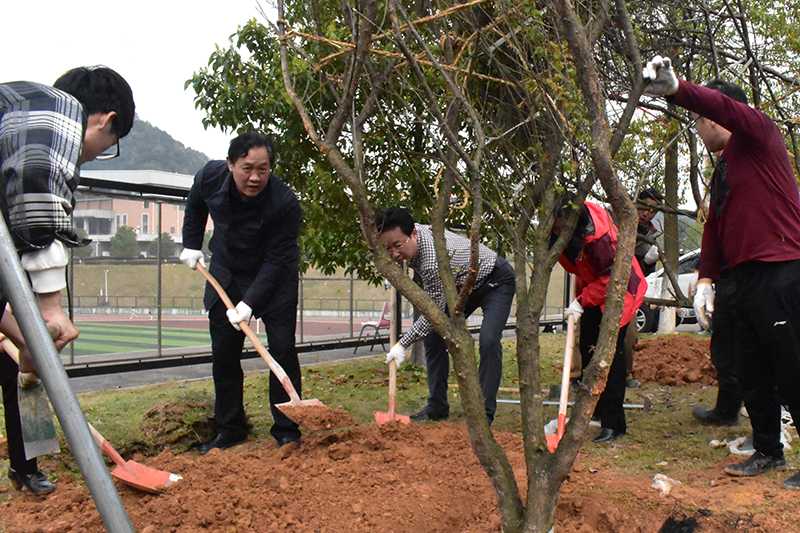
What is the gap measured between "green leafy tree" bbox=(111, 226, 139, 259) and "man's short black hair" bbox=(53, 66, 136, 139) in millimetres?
6431

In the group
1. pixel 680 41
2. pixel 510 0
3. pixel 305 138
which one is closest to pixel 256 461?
pixel 510 0

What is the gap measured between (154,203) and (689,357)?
20.0 feet

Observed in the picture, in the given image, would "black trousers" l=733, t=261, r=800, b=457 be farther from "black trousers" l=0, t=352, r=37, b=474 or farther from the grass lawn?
"black trousers" l=0, t=352, r=37, b=474

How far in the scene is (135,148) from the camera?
329 ft

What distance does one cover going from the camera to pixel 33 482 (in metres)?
2.98

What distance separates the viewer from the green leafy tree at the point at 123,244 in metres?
8.01

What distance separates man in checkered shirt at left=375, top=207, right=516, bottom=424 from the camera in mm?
3834

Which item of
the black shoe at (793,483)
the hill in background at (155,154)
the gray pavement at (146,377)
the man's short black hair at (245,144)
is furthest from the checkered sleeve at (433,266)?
the hill in background at (155,154)

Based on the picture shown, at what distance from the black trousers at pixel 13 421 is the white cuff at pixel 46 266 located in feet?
5.44

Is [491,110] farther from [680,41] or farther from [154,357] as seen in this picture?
[154,357]

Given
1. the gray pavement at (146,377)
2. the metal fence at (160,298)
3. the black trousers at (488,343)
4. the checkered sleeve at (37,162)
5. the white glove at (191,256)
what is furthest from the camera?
the gray pavement at (146,377)

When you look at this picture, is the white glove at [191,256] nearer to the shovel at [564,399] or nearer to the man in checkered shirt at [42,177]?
the man in checkered shirt at [42,177]

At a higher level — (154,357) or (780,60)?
(780,60)

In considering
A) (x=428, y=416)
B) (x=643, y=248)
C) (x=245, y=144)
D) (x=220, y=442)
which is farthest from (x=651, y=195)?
(x=220, y=442)
